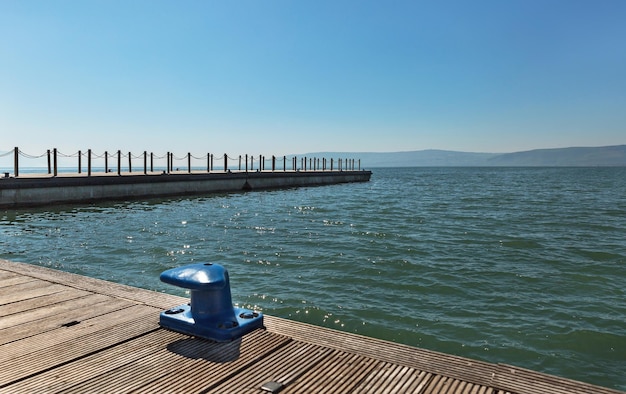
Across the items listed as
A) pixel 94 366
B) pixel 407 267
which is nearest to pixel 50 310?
pixel 94 366

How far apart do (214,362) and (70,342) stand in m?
1.39

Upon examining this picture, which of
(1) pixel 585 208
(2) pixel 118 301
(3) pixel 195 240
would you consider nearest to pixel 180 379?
(2) pixel 118 301

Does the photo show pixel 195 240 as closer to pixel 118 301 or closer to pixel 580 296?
pixel 118 301

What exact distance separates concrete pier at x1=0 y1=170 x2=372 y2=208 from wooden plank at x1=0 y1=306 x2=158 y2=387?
1923 centimetres

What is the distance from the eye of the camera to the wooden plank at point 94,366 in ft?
9.52

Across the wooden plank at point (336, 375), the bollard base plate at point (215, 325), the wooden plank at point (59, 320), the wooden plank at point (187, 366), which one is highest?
the bollard base plate at point (215, 325)

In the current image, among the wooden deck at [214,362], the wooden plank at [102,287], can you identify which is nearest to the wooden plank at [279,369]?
the wooden deck at [214,362]

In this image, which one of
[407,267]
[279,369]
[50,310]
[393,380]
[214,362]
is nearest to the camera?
[393,380]

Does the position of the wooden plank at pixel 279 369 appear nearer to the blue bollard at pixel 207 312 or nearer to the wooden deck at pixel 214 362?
the wooden deck at pixel 214 362

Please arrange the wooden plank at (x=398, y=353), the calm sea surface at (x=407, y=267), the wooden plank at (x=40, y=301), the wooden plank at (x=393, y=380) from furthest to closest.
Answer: the calm sea surface at (x=407, y=267), the wooden plank at (x=40, y=301), the wooden plank at (x=398, y=353), the wooden plank at (x=393, y=380)

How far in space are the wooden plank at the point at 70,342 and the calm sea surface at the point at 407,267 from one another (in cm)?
292

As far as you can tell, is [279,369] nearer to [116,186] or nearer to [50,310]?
[50,310]

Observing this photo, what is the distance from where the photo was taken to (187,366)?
3221 millimetres

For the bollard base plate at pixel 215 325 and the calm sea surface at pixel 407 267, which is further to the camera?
the calm sea surface at pixel 407 267
